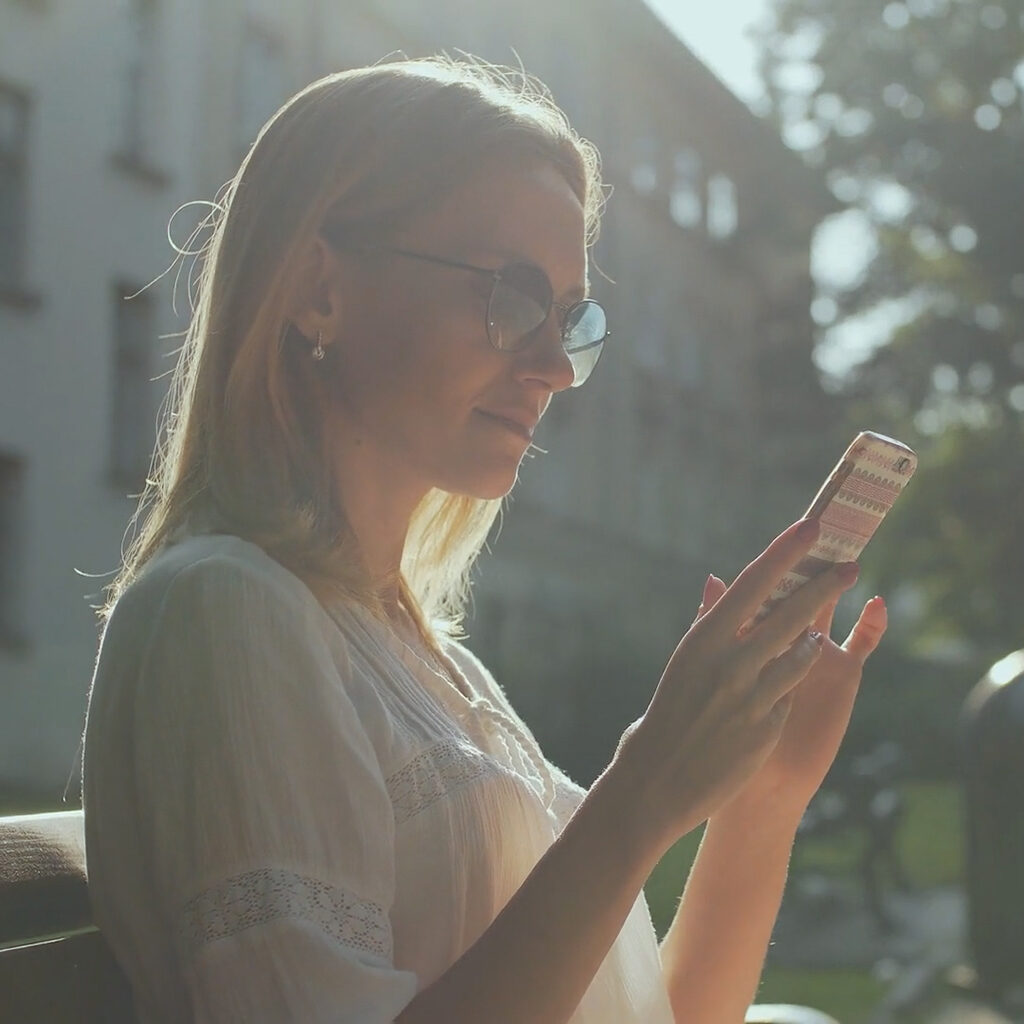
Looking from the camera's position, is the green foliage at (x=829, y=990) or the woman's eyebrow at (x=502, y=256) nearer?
the woman's eyebrow at (x=502, y=256)

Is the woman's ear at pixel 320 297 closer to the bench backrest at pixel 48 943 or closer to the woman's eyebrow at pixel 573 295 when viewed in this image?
the woman's eyebrow at pixel 573 295

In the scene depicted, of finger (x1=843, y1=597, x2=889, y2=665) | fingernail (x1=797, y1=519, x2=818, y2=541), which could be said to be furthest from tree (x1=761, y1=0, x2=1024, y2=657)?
fingernail (x1=797, y1=519, x2=818, y2=541)

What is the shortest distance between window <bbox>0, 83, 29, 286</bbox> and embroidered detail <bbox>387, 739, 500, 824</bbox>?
12.4m

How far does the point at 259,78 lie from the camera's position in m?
16.2

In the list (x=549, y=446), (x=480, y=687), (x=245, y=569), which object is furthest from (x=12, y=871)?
(x=549, y=446)

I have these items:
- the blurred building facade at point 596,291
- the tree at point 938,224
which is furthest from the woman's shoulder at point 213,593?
the tree at point 938,224

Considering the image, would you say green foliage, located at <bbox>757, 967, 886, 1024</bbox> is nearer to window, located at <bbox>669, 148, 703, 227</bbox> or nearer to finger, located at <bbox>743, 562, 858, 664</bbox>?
finger, located at <bbox>743, 562, 858, 664</bbox>

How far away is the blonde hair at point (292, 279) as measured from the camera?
1.72m

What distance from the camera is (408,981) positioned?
149cm

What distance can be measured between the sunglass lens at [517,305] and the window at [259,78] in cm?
1442

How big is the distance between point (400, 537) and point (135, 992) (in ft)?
1.86

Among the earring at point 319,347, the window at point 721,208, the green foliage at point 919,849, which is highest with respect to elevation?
the earring at point 319,347

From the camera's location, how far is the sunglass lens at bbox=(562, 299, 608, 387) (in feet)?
6.32

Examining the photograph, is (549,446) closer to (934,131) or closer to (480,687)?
(934,131)
